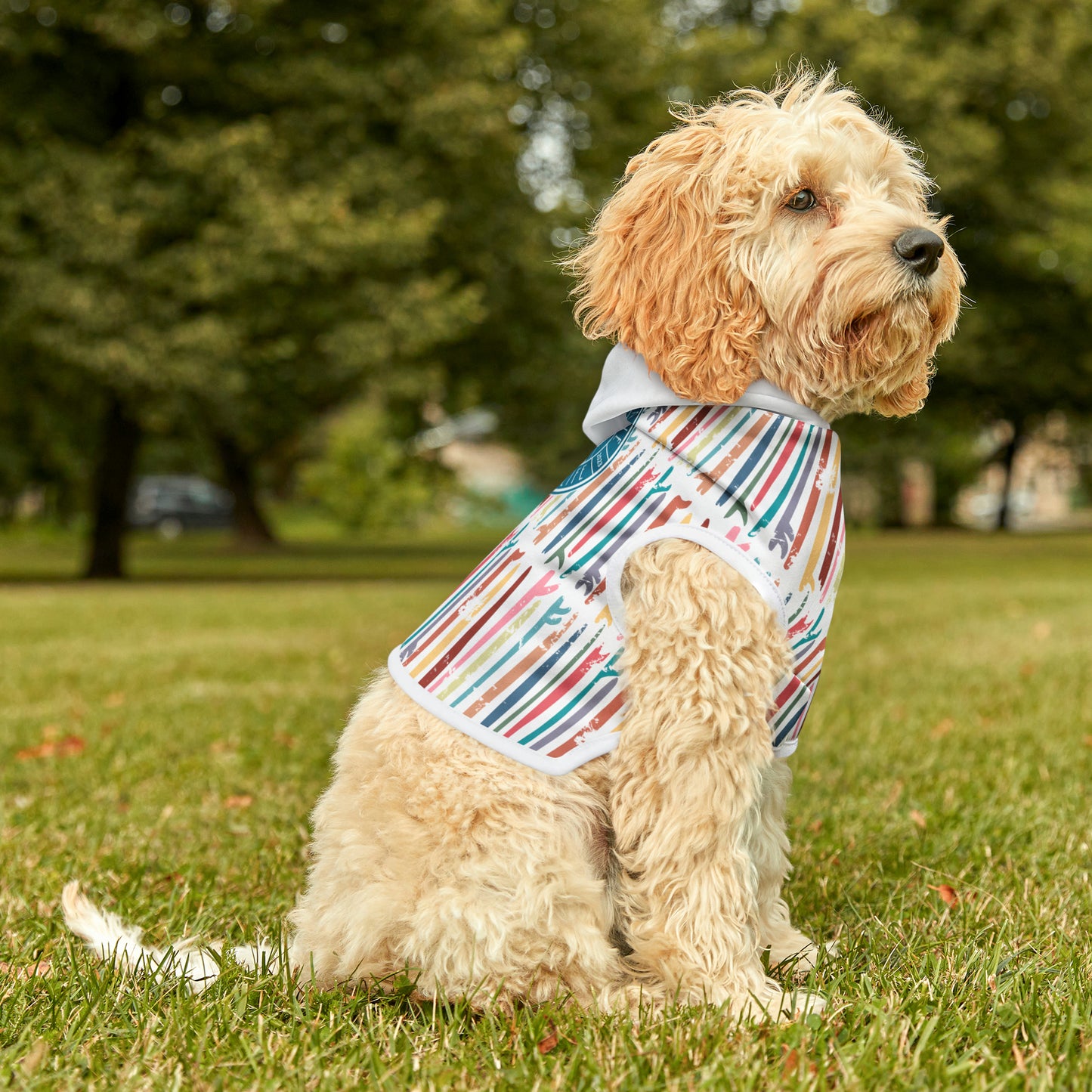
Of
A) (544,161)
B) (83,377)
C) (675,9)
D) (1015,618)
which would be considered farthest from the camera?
(675,9)

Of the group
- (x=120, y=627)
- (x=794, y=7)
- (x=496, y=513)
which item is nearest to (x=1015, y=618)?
(x=120, y=627)

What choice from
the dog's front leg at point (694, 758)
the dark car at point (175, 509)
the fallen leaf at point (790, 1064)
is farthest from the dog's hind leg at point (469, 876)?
the dark car at point (175, 509)

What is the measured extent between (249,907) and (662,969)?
152cm

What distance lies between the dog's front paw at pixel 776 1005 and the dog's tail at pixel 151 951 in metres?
1.22

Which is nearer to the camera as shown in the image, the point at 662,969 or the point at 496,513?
the point at 662,969

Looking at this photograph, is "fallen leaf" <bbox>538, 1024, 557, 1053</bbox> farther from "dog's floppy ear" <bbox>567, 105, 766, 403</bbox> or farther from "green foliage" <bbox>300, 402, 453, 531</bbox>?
"green foliage" <bbox>300, 402, 453, 531</bbox>

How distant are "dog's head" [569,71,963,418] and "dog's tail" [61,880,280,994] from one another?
1.86 meters

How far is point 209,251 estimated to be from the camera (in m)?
15.7

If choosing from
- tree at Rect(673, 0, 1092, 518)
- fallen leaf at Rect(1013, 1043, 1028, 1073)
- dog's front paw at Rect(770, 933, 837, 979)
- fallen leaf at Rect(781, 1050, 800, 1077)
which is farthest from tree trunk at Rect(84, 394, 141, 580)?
fallen leaf at Rect(1013, 1043, 1028, 1073)

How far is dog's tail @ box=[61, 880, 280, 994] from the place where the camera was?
9.78ft

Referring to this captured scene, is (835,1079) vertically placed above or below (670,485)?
below

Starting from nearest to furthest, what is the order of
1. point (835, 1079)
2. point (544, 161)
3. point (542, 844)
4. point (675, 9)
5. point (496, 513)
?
point (835, 1079)
point (542, 844)
point (544, 161)
point (675, 9)
point (496, 513)

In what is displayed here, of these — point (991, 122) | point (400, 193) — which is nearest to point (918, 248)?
point (400, 193)

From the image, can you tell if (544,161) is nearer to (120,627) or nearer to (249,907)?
(120,627)
